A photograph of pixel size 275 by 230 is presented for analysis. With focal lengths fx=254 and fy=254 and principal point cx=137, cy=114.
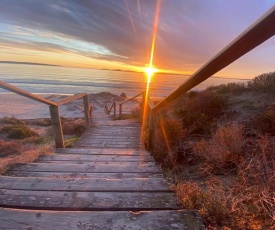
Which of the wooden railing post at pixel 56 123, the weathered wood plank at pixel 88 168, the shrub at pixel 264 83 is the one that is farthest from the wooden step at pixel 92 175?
the shrub at pixel 264 83

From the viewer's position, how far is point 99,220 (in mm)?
1479

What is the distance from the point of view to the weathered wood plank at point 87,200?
1.79 meters

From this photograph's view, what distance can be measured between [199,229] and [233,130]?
4.18 meters

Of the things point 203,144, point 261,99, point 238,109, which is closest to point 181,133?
point 203,144

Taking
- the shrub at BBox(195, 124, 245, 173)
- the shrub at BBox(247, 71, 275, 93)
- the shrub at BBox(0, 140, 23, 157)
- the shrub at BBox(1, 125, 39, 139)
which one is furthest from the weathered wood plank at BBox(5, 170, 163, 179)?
the shrub at BBox(1, 125, 39, 139)

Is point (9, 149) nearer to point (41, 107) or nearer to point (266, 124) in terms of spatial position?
point (266, 124)

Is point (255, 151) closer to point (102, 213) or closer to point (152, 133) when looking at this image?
point (152, 133)

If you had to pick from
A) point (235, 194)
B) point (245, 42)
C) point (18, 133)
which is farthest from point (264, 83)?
point (18, 133)

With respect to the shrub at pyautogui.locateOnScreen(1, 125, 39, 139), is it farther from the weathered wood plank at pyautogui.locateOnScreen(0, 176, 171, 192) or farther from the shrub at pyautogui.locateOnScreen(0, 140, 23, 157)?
the weathered wood plank at pyautogui.locateOnScreen(0, 176, 171, 192)

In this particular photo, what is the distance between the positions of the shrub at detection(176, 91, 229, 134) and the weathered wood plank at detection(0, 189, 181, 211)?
5437mm

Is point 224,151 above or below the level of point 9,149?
above

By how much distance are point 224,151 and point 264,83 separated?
7.65 metres

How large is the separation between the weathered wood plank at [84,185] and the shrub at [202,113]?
16.8ft

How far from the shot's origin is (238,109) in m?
9.13
